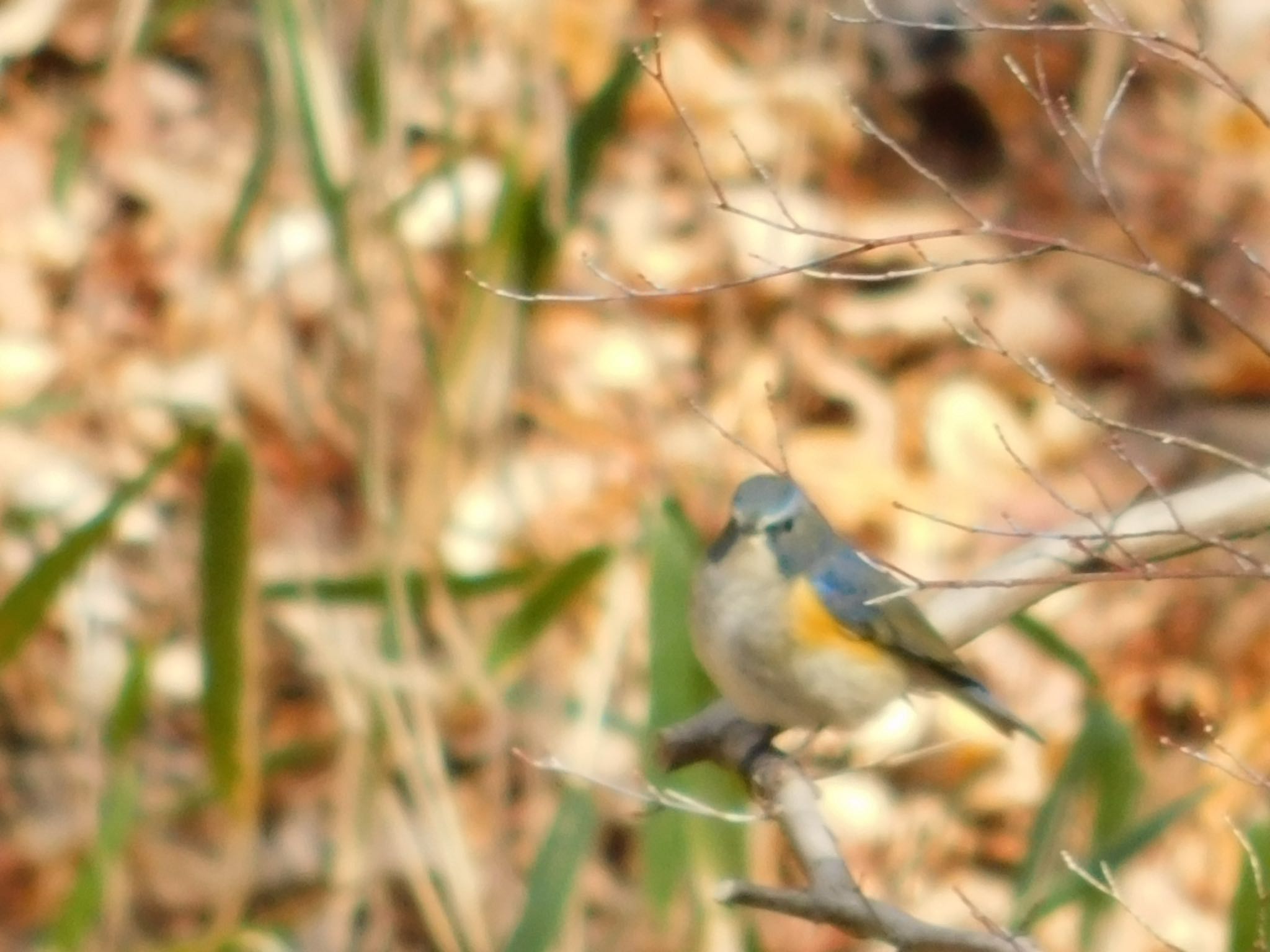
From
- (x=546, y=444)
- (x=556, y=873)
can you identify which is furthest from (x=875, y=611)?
(x=546, y=444)

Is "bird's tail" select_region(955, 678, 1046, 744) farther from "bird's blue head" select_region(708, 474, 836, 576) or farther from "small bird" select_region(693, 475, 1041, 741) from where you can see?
"bird's blue head" select_region(708, 474, 836, 576)

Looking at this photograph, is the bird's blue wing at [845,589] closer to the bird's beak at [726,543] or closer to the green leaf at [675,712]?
the bird's beak at [726,543]

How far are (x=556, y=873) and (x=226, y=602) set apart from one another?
58cm

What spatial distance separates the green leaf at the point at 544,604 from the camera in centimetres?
269

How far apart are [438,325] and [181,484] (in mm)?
678

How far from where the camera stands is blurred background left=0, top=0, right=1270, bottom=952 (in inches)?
108

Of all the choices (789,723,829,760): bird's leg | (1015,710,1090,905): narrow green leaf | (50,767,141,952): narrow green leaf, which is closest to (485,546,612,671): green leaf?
(789,723,829,760): bird's leg

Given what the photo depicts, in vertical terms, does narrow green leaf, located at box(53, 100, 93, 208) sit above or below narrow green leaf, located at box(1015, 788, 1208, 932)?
above

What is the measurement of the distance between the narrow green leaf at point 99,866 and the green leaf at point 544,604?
1.92 ft

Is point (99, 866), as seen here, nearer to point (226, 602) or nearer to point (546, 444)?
point (226, 602)

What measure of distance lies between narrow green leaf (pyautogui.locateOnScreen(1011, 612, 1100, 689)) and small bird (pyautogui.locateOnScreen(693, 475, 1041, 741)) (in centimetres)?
18

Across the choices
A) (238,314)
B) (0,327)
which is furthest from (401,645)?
(0,327)

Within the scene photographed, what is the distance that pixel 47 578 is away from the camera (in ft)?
8.22

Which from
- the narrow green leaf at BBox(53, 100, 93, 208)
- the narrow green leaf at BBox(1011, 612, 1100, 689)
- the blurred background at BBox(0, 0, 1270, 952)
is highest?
the narrow green leaf at BBox(53, 100, 93, 208)
